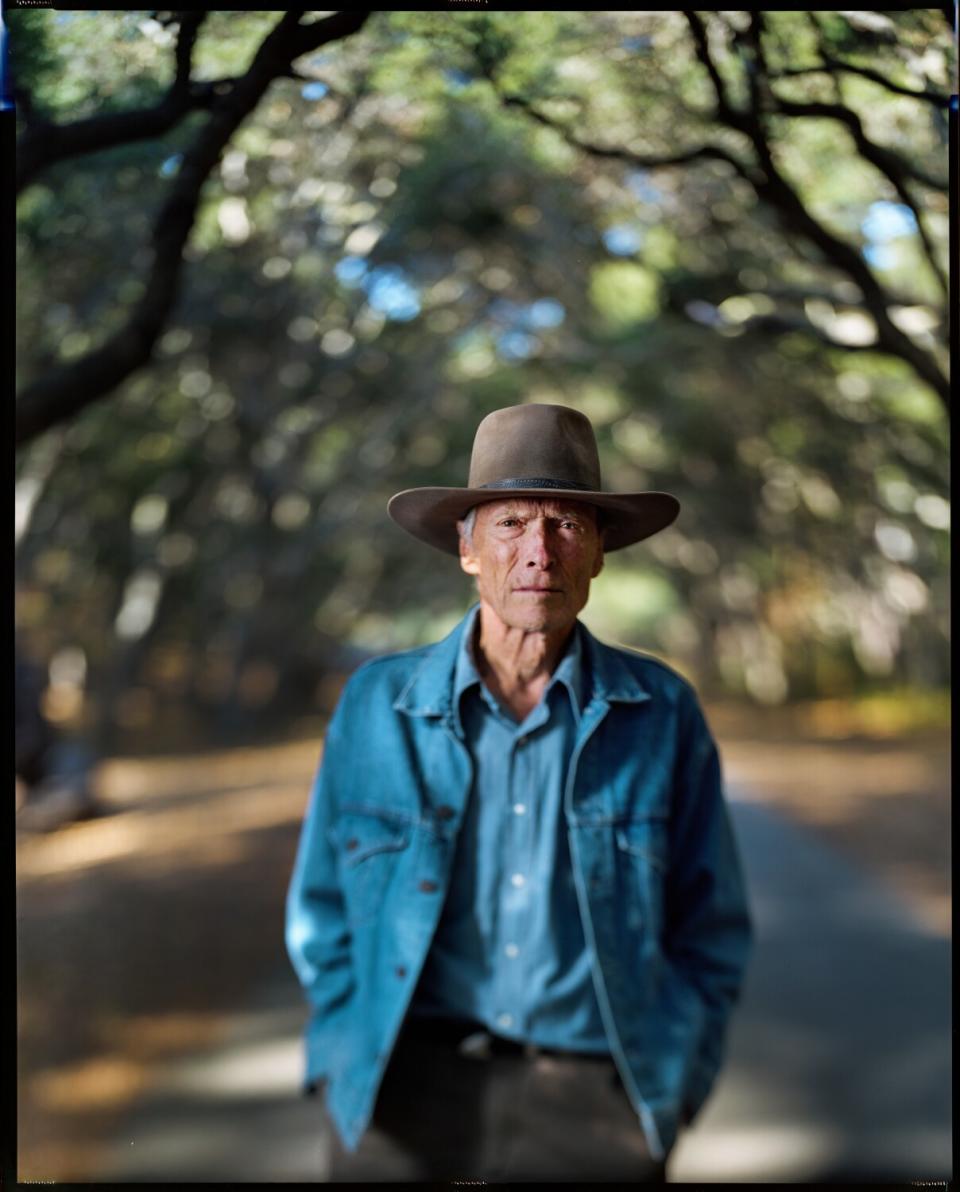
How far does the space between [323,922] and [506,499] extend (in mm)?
1017

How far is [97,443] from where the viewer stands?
51.9 feet

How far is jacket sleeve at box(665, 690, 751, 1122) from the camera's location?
295 centimetres

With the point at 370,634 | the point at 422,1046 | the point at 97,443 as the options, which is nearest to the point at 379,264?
the point at 422,1046

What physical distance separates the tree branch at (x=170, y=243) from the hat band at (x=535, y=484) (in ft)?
4.27

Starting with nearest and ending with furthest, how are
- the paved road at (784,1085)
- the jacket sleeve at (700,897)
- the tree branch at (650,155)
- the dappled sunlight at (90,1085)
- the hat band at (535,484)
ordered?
the hat band at (535,484)
the jacket sleeve at (700,897)
the tree branch at (650,155)
the paved road at (784,1085)
the dappled sunlight at (90,1085)

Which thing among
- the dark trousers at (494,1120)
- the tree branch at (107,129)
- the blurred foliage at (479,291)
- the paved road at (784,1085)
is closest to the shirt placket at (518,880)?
the dark trousers at (494,1120)

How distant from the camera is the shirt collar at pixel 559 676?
2.87 m

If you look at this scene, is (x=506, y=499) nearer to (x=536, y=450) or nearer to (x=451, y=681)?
(x=536, y=450)

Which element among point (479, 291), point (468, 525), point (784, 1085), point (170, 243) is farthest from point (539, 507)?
point (784, 1085)

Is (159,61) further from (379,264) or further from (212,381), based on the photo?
(212,381)

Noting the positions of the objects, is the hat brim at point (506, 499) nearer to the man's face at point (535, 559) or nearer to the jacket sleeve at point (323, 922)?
the man's face at point (535, 559)

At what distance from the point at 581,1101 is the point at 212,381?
35.3 feet

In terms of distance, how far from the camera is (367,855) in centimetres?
290

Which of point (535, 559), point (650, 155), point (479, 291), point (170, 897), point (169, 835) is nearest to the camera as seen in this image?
point (535, 559)
